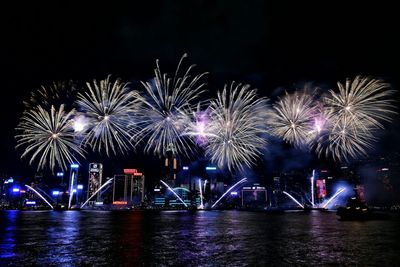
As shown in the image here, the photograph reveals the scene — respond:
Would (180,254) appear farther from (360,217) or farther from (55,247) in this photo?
(360,217)

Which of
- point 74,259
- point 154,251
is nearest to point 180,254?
point 154,251

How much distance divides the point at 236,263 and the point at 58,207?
7124 inches

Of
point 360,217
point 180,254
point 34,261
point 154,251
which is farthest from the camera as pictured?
point 360,217

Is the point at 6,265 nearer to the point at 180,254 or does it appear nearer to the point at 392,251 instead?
the point at 180,254

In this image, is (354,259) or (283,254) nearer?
(354,259)

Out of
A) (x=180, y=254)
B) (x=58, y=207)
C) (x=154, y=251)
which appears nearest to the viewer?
(x=180, y=254)

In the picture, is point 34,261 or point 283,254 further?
point 283,254

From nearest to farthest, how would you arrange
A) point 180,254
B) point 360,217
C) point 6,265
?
point 6,265, point 180,254, point 360,217

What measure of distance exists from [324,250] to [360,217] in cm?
4844

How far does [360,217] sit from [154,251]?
53.6 metres

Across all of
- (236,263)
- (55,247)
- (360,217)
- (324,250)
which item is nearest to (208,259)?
(236,263)

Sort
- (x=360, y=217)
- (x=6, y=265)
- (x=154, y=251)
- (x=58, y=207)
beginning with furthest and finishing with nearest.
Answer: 1. (x=58, y=207)
2. (x=360, y=217)
3. (x=154, y=251)
4. (x=6, y=265)

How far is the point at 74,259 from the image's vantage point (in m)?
16.4

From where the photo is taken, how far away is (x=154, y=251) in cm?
1931
